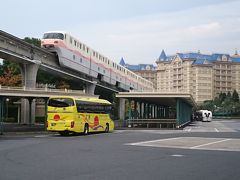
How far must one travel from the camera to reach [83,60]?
2021 inches

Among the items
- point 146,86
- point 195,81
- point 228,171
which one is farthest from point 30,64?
point 195,81

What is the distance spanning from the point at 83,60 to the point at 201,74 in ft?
403

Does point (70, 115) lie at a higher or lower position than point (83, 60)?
lower

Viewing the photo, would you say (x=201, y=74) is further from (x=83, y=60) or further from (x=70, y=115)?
(x=70, y=115)

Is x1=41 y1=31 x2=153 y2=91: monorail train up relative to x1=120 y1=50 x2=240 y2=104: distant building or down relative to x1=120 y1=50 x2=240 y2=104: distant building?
down

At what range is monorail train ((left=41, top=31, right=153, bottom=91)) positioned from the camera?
145 ft

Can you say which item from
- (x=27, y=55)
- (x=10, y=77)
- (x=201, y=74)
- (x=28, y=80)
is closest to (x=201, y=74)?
(x=201, y=74)

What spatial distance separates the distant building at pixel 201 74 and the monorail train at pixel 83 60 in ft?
317

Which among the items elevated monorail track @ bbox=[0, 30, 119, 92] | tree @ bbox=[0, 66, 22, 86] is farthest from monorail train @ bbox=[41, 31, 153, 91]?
tree @ bbox=[0, 66, 22, 86]

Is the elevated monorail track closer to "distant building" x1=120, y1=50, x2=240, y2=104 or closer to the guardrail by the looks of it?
the guardrail

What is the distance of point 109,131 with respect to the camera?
36875 millimetres

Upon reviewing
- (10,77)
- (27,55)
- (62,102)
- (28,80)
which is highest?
(27,55)

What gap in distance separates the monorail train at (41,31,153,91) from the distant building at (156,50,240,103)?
96.5m

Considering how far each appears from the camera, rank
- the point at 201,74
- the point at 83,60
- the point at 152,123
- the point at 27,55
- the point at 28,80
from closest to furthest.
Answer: the point at 27,55 → the point at 28,80 → the point at 152,123 → the point at 83,60 → the point at 201,74
